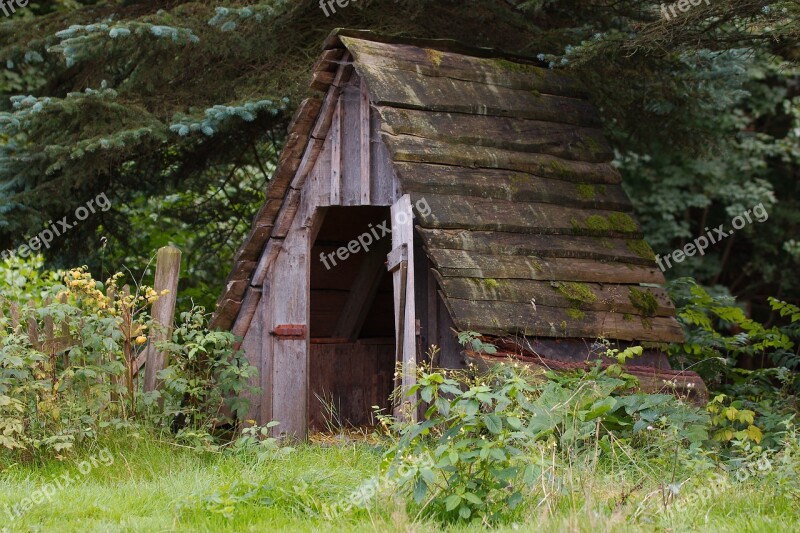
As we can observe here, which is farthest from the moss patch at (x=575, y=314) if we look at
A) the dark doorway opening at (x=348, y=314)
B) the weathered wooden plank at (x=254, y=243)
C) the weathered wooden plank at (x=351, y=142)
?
the dark doorway opening at (x=348, y=314)

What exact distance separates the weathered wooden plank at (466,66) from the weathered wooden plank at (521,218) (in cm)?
131

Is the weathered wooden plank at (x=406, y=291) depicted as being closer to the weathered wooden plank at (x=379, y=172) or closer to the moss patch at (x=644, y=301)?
the weathered wooden plank at (x=379, y=172)

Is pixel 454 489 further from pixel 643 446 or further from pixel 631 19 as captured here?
pixel 631 19

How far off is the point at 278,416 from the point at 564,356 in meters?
2.47

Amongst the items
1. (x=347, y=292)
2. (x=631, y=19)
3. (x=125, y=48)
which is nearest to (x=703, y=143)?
(x=631, y=19)

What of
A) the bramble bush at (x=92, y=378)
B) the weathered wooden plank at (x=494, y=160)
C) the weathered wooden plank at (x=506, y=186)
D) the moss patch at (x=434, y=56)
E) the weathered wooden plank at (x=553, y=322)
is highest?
the moss patch at (x=434, y=56)

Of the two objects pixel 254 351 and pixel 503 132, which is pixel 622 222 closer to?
pixel 503 132

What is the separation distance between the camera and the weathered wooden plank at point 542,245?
22.2 feet

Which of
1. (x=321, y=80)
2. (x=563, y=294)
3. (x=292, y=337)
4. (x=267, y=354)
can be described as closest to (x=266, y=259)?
(x=292, y=337)

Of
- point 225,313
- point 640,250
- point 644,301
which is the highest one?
point 640,250

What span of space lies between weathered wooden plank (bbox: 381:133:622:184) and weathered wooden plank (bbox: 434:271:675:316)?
104 centimetres

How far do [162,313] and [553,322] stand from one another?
298 cm

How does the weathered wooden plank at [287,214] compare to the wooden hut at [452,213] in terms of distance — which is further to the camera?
the weathered wooden plank at [287,214]

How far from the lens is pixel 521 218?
734 centimetres
